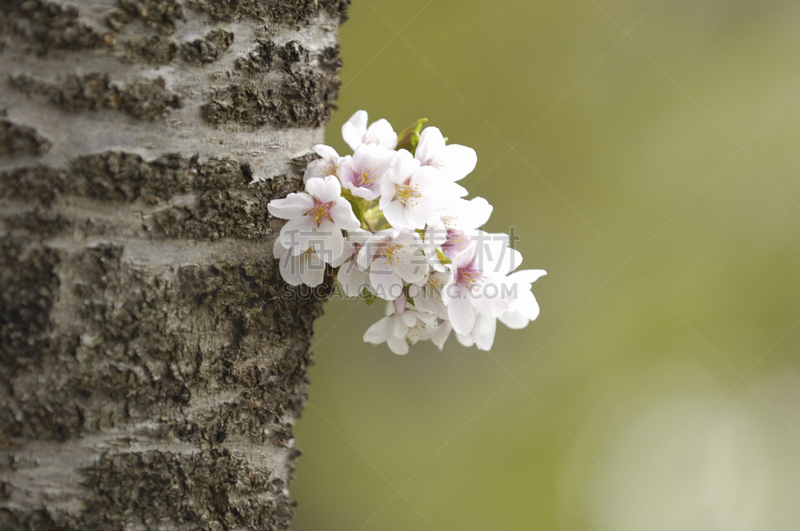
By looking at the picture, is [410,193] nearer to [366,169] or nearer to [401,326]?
[366,169]

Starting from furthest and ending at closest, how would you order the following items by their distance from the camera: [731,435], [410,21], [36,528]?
[731,435] < [410,21] < [36,528]

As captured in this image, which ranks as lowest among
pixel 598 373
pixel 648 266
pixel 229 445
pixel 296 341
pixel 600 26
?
pixel 598 373

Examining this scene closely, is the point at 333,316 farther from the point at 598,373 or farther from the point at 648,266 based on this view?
the point at 648,266

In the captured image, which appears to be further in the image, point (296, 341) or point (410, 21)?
point (410, 21)

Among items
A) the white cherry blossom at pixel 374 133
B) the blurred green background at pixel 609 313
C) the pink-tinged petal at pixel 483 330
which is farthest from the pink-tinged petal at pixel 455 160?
the blurred green background at pixel 609 313

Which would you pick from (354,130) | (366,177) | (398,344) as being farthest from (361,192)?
(398,344)

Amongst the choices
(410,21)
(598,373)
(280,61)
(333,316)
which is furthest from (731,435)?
(280,61)
